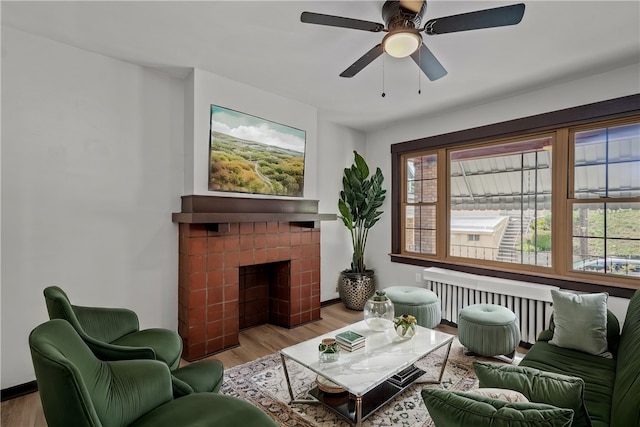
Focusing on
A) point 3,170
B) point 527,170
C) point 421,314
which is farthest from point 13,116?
point 527,170

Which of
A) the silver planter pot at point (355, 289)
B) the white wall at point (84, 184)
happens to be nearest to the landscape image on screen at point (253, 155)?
the white wall at point (84, 184)

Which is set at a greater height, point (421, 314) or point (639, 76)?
point (639, 76)

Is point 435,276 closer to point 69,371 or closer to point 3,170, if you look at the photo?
point 69,371

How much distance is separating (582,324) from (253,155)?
310 cm

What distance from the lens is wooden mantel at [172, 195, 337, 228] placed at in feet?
9.39

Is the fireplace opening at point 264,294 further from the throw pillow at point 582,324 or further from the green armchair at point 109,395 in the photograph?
the throw pillow at point 582,324

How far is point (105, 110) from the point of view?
2.68 meters

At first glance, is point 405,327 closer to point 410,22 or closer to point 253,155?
point 410,22

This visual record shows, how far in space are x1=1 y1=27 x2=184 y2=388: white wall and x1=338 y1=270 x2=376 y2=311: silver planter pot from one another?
226 centimetres

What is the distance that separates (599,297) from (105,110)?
4151mm

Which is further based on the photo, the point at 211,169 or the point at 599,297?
the point at 211,169

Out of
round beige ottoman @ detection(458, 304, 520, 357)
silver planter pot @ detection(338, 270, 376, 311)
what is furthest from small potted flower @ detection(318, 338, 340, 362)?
silver planter pot @ detection(338, 270, 376, 311)

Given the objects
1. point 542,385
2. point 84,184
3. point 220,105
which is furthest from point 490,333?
point 84,184

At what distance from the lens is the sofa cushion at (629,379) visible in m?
1.18
